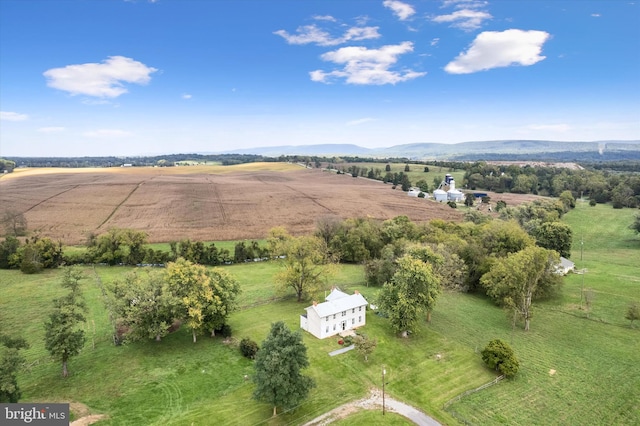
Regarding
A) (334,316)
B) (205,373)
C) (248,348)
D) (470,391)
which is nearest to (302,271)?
(334,316)

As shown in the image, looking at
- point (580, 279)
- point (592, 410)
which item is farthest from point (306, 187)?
point (592, 410)

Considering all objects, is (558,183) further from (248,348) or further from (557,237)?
(248,348)

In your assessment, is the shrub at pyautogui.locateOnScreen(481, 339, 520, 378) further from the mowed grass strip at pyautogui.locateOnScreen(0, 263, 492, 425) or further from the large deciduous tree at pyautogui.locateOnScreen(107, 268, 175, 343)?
the large deciduous tree at pyautogui.locateOnScreen(107, 268, 175, 343)

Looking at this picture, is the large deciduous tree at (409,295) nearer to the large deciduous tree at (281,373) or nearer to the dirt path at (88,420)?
the large deciduous tree at (281,373)

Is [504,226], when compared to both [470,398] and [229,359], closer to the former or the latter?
[470,398]

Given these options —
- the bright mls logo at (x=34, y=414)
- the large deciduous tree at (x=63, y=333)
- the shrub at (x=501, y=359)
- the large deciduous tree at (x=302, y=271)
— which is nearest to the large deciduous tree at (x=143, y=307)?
the large deciduous tree at (x=63, y=333)
